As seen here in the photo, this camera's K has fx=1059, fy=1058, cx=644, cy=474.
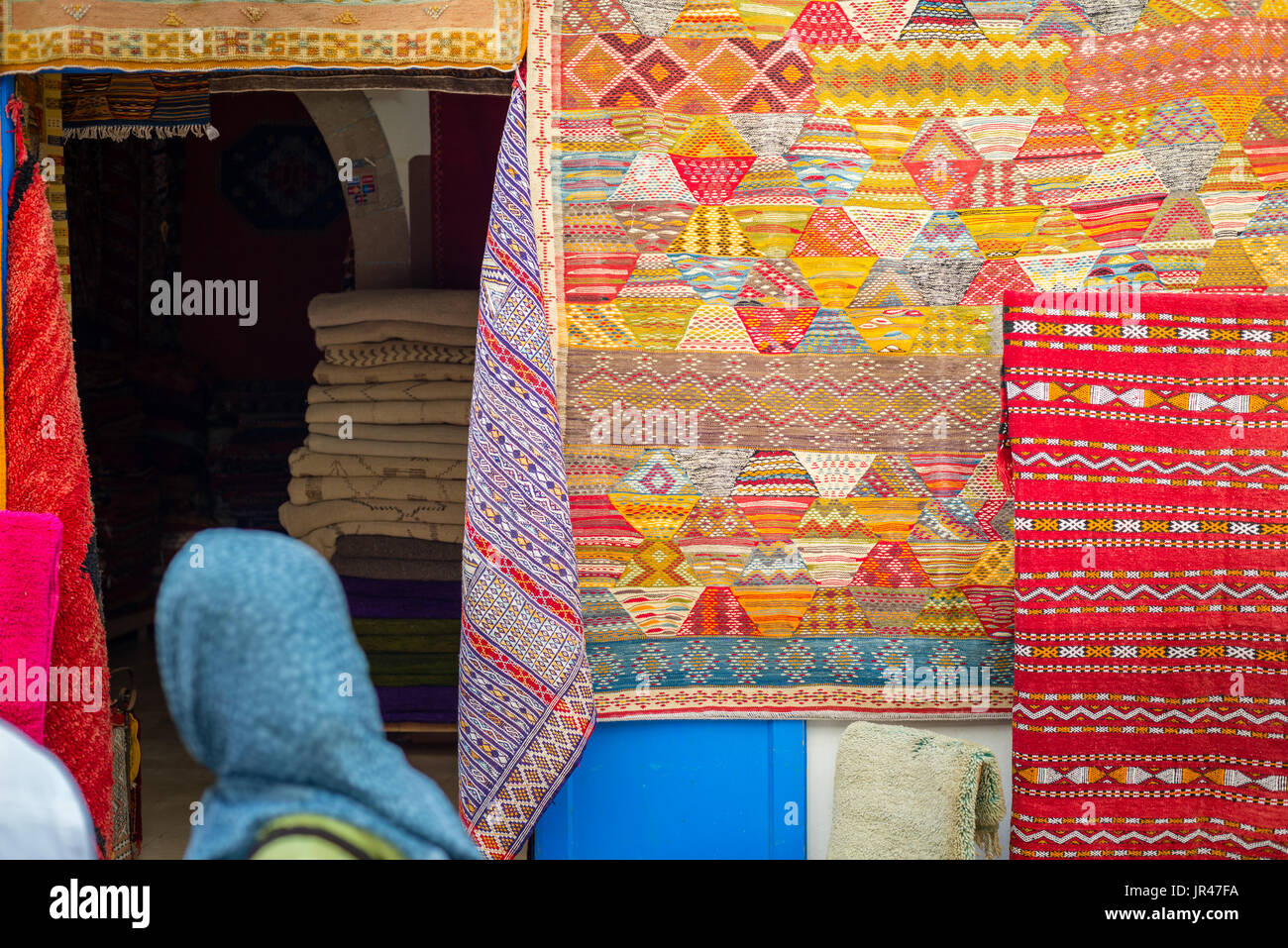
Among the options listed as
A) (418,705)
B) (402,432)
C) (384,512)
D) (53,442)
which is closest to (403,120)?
(402,432)

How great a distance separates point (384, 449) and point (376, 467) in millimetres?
102

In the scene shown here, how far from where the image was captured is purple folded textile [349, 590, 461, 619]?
4613 millimetres

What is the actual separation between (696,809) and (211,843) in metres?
2.04

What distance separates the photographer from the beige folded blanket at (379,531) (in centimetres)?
453

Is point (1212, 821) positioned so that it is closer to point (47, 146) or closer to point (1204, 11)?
point (1204, 11)

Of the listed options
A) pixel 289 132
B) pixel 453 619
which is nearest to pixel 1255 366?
pixel 453 619

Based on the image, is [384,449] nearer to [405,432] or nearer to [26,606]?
[405,432]

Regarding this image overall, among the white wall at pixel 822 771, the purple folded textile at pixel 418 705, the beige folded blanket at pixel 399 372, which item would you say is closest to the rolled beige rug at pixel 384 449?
the beige folded blanket at pixel 399 372

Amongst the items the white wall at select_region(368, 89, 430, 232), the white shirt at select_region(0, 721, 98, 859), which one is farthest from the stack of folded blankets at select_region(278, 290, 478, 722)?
the white shirt at select_region(0, 721, 98, 859)

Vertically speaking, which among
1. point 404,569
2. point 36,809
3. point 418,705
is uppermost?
point 36,809

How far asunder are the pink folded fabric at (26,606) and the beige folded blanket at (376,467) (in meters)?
1.94

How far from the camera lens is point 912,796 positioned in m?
2.58

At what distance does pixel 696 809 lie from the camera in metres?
2.98

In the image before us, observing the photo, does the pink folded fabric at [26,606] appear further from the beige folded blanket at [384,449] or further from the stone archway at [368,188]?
the stone archway at [368,188]
